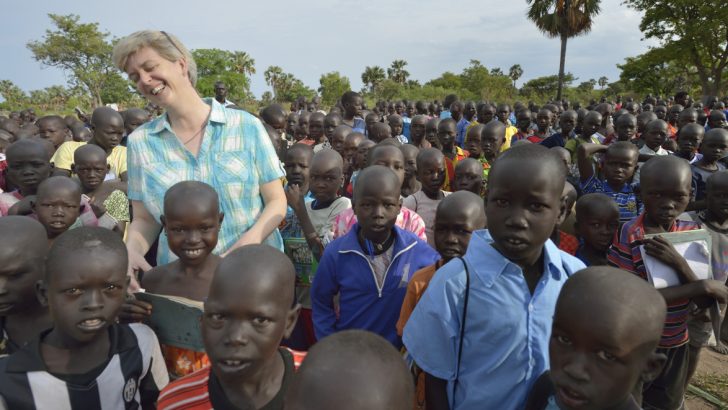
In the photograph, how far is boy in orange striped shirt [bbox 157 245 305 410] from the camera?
1.36m

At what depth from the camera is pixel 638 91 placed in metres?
26.6

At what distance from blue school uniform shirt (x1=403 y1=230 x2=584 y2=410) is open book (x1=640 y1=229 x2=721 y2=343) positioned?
98cm

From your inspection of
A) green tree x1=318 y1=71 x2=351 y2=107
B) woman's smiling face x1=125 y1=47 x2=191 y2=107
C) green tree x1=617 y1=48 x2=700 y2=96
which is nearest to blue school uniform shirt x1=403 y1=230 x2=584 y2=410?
woman's smiling face x1=125 y1=47 x2=191 y2=107

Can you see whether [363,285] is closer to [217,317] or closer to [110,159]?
[217,317]

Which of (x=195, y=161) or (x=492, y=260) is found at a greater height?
(x=195, y=161)

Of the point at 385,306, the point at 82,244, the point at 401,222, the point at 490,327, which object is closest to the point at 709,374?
the point at 401,222

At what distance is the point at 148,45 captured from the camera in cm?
201

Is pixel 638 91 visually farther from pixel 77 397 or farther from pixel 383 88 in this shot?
pixel 77 397

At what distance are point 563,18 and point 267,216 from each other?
2686 cm

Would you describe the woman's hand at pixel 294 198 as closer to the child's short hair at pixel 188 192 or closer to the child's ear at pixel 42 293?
the child's short hair at pixel 188 192

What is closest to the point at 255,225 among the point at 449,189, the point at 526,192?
the point at 526,192

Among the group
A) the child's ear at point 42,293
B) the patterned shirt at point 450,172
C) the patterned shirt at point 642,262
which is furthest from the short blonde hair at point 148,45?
the patterned shirt at point 450,172

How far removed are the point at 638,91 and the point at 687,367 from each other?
2895 cm

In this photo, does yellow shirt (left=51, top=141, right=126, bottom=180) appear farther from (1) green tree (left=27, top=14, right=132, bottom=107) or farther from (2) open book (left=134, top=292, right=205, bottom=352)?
(1) green tree (left=27, top=14, right=132, bottom=107)
